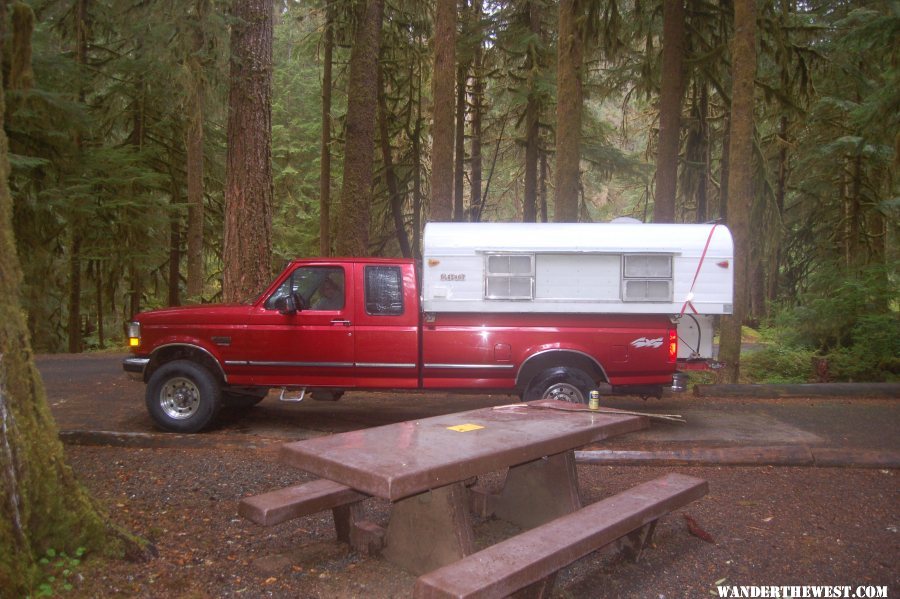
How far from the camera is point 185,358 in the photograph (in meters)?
7.91

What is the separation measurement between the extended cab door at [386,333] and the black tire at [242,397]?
1.42 meters

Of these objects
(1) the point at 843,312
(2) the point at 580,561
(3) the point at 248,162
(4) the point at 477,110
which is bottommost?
(2) the point at 580,561

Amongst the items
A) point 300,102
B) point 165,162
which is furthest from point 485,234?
point 300,102

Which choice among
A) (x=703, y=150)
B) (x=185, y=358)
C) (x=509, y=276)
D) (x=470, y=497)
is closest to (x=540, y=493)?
(x=470, y=497)

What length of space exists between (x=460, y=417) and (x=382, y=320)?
317 cm

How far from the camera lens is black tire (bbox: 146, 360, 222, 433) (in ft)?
25.2

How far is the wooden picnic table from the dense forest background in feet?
17.7

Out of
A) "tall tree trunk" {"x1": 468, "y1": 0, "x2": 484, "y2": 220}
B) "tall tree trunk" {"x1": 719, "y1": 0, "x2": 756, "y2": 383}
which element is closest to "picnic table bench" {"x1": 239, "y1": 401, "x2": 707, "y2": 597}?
"tall tree trunk" {"x1": 719, "y1": 0, "x2": 756, "y2": 383}

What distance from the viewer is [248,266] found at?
410 inches

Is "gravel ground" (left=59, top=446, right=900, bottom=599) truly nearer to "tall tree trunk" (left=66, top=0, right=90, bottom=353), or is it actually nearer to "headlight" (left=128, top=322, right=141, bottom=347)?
"headlight" (left=128, top=322, right=141, bottom=347)

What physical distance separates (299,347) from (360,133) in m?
7.31

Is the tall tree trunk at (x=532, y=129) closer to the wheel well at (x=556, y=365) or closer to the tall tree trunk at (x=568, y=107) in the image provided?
the tall tree trunk at (x=568, y=107)

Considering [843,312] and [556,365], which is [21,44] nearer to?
[556,365]

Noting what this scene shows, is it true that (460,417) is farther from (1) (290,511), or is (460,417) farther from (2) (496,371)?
(2) (496,371)
